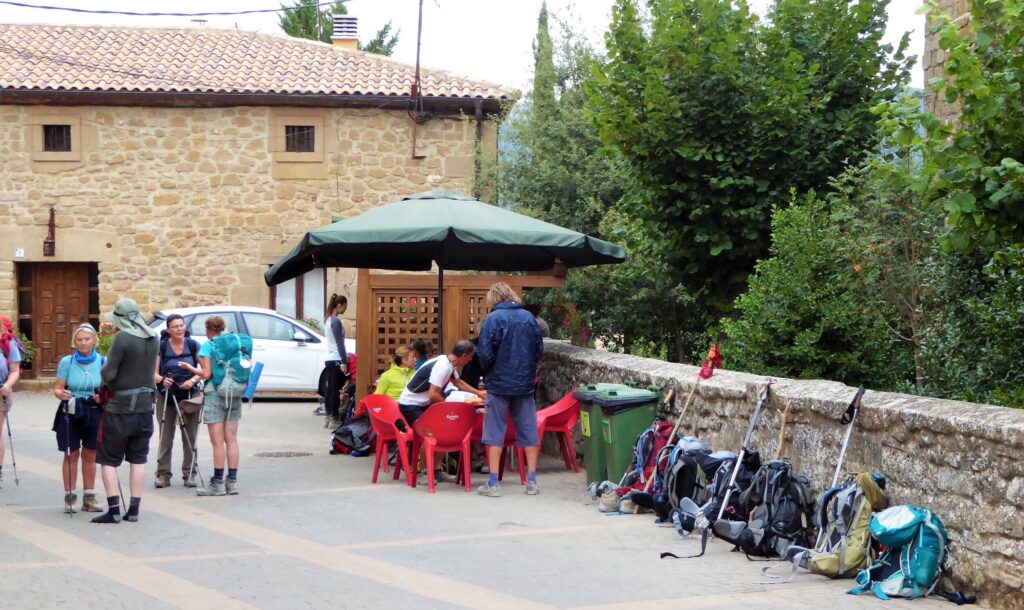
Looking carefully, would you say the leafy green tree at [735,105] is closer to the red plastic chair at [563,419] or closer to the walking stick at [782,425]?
the red plastic chair at [563,419]

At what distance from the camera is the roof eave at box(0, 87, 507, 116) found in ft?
72.9

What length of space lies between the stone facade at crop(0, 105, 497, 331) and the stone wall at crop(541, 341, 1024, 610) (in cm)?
1479

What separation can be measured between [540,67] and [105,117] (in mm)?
8111

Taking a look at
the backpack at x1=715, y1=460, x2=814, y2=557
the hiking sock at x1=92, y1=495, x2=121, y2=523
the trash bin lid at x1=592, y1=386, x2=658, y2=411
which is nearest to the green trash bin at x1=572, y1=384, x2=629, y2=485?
the trash bin lid at x1=592, y1=386, x2=658, y2=411

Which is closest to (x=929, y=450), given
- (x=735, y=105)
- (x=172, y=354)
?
(x=172, y=354)

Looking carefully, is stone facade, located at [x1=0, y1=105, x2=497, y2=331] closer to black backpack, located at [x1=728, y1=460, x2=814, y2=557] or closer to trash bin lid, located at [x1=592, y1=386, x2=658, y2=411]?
trash bin lid, located at [x1=592, y1=386, x2=658, y2=411]

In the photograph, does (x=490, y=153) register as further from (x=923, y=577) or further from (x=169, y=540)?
(x=923, y=577)

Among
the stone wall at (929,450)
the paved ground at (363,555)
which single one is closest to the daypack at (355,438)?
the paved ground at (363,555)

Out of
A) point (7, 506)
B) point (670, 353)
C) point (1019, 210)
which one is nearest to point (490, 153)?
point (670, 353)

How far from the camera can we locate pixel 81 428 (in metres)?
9.02

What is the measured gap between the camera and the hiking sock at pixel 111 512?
8641mm

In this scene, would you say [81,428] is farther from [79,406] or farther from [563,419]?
[563,419]

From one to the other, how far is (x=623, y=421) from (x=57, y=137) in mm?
16564

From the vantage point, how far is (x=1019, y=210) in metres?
7.12
